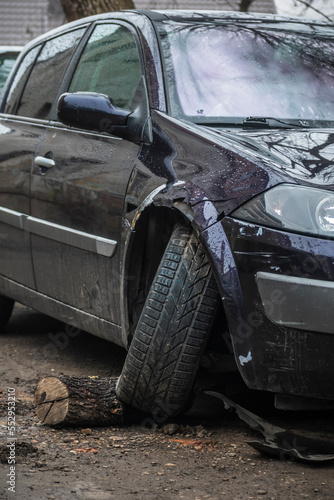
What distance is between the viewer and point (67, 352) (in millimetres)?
5141

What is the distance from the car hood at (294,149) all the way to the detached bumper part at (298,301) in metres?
0.35

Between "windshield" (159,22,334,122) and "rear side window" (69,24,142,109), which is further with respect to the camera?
"rear side window" (69,24,142,109)

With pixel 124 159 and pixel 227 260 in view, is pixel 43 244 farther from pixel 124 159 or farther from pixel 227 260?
pixel 227 260

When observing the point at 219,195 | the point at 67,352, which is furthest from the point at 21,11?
the point at 219,195

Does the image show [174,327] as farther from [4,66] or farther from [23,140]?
[4,66]

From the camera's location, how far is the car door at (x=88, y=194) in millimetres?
3934

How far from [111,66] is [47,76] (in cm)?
83

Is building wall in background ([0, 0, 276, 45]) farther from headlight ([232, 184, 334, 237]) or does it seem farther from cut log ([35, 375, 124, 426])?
headlight ([232, 184, 334, 237])

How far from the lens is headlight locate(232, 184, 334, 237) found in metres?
3.01

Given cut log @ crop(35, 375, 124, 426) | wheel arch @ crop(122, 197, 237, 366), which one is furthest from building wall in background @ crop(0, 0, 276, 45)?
cut log @ crop(35, 375, 124, 426)

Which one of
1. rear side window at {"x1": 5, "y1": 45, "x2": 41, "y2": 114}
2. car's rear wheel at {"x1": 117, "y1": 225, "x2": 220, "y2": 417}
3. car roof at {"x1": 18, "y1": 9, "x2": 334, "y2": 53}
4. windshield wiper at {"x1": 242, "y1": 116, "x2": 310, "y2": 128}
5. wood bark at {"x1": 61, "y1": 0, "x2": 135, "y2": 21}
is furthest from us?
wood bark at {"x1": 61, "y1": 0, "x2": 135, "y2": 21}

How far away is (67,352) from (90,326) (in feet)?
3.13

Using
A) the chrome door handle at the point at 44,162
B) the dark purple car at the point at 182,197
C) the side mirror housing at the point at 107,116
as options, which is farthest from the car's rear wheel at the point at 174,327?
the chrome door handle at the point at 44,162

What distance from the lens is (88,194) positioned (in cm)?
409
